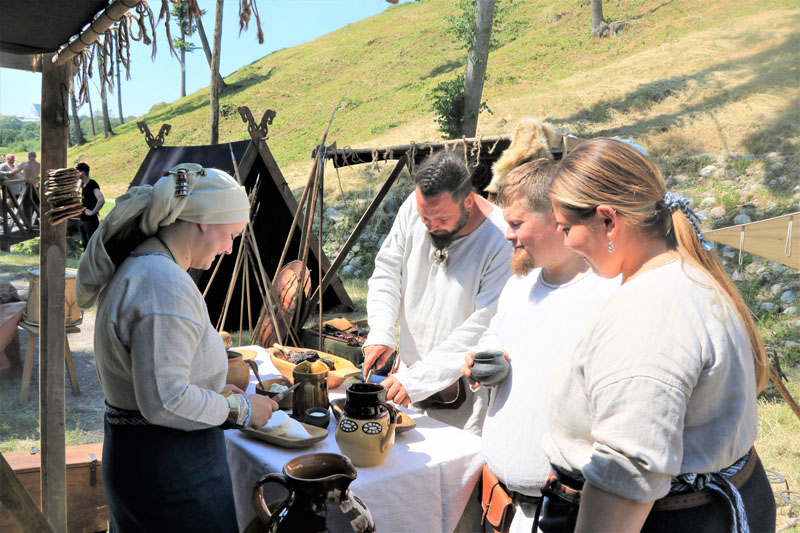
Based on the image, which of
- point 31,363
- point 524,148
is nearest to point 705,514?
point 524,148

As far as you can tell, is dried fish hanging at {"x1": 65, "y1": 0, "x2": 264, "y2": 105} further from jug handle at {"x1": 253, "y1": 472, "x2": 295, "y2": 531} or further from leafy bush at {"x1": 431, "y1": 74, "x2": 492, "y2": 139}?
leafy bush at {"x1": 431, "y1": 74, "x2": 492, "y2": 139}

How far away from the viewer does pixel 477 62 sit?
10664 millimetres

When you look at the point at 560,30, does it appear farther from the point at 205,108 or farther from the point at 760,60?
the point at 205,108

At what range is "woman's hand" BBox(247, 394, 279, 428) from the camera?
1.76 meters

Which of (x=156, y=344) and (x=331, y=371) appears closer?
(x=156, y=344)

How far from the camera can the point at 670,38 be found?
58.1ft

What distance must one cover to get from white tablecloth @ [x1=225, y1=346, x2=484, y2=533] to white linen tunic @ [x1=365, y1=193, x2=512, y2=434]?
0.25 m

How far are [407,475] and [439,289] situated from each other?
96cm

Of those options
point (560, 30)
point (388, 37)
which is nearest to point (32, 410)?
point (560, 30)

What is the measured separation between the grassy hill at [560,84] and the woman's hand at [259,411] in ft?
27.2

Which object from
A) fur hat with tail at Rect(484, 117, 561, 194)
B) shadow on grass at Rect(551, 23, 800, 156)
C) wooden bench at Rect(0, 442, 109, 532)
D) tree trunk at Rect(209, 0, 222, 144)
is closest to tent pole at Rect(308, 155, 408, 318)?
fur hat with tail at Rect(484, 117, 561, 194)

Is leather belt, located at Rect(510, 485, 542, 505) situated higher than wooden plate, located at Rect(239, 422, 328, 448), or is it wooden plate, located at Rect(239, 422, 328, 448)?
wooden plate, located at Rect(239, 422, 328, 448)

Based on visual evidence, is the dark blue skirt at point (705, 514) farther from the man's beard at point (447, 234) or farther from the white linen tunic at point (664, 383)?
the man's beard at point (447, 234)

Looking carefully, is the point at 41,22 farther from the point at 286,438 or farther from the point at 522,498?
the point at 522,498
